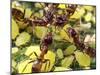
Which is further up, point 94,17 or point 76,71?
point 94,17

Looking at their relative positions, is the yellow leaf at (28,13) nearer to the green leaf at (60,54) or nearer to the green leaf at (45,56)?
the green leaf at (45,56)

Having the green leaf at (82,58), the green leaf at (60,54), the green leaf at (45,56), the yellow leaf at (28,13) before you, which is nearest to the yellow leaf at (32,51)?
the green leaf at (45,56)

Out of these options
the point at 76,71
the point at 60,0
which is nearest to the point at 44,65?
the point at 76,71

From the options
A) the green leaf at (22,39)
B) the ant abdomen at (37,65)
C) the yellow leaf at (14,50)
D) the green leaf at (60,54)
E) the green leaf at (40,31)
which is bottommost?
the ant abdomen at (37,65)

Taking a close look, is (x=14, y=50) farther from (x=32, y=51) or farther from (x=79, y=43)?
(x=79, y=43)

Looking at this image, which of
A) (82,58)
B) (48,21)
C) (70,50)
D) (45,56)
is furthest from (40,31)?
(82,58)

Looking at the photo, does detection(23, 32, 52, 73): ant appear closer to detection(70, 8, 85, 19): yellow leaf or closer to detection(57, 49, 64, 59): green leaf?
detection(57, 49, 64, 59): green leaf

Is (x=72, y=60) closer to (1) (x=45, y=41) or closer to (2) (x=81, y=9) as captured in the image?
(1) (x=45, y=41)

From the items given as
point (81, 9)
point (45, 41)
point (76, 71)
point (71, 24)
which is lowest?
point (76, 71)
